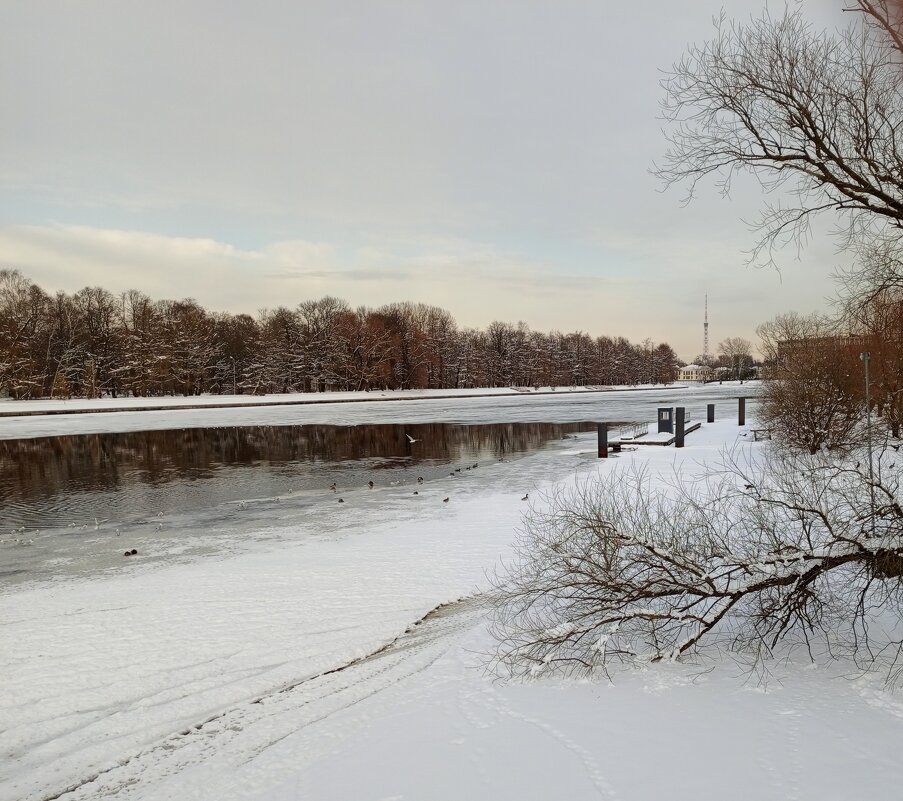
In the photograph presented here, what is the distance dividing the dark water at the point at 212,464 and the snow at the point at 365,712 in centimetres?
838

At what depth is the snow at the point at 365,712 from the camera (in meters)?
4.65

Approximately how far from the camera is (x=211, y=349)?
9700 cm

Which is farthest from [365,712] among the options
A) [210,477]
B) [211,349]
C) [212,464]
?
[211,349]

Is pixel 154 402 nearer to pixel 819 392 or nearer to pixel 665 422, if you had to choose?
pixel 665 422

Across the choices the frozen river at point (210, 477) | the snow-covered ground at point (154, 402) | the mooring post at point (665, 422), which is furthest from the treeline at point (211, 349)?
the mooring post at point (665, 422)

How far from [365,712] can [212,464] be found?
22.5 metres

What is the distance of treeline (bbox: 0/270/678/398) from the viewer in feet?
281

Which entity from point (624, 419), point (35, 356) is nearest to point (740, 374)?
point (624, 419)

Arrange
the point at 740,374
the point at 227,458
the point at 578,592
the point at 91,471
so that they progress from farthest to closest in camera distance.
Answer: the point at 740,374, the point at 227,458, the point at 91,471, the point at 578,592

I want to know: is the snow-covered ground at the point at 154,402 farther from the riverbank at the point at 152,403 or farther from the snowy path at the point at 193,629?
the snowy path at the point at 193,629

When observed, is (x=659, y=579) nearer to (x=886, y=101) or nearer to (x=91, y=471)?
(x=886, y=101)

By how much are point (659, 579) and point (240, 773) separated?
164 inches

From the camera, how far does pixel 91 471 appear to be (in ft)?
82.4

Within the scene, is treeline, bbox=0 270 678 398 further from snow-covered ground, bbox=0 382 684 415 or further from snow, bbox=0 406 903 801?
snow, bbox=0 406 903 801
